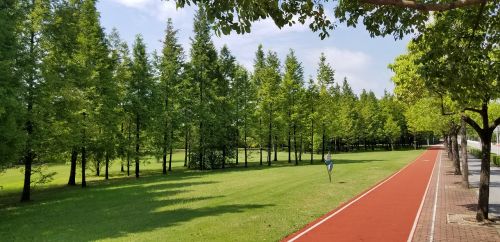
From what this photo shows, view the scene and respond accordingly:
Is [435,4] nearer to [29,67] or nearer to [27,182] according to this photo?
[29,67]

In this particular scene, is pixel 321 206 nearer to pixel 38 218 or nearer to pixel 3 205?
pixel 38 218

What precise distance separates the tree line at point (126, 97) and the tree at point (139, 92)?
104 millimetres

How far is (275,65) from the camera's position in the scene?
56.0 meters

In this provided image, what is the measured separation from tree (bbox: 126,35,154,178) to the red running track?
81.4 ft

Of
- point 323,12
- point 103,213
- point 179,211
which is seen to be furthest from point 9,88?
point 323,12

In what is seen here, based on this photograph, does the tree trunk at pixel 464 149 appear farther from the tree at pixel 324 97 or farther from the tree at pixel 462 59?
the tree at pixel 324 97

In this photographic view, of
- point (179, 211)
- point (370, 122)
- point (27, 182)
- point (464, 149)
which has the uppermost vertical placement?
point (370, 122)

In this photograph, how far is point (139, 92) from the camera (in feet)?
136

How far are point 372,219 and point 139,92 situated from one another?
30543mm

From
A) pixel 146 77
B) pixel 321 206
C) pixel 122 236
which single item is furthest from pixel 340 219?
pixel 146 77

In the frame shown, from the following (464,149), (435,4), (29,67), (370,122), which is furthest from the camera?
(370,122)

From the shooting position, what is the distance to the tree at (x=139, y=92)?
4109 centimetres

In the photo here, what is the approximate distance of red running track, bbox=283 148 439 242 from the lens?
1387 cm

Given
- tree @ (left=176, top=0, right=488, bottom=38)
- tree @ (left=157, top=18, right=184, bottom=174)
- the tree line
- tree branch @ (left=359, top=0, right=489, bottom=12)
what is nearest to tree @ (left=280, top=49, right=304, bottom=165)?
the tree line
